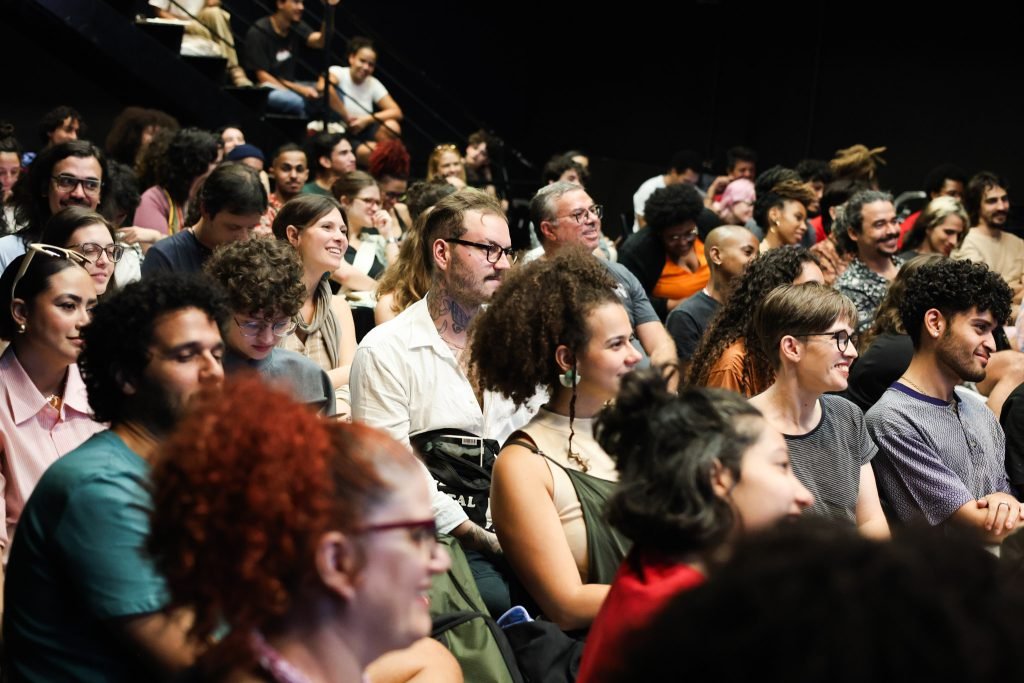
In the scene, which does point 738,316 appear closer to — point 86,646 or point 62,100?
point 86,646

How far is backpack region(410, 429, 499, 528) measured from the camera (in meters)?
3.08

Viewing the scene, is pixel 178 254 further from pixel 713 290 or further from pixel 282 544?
pixel 282 544

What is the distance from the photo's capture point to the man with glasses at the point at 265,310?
3152 mm

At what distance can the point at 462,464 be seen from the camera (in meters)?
3.15

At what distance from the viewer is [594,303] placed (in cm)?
269

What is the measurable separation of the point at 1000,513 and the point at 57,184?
335cm

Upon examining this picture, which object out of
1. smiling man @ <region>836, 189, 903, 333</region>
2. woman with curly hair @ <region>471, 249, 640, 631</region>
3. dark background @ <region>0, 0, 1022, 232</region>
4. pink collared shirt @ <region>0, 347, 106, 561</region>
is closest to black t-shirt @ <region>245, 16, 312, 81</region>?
dark background @ <region>0, 0, 1022, 232</region>

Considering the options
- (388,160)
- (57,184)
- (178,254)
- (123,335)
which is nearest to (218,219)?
(178,254)

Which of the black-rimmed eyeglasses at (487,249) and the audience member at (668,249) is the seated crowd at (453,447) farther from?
the audience member at (668,249)

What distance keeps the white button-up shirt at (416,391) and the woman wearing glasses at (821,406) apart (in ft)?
2.18

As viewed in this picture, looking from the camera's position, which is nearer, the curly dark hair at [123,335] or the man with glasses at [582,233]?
the curly dark hair at [123,335]

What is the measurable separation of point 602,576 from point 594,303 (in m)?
0.59

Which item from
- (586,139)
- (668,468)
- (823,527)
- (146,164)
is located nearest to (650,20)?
(586,139)

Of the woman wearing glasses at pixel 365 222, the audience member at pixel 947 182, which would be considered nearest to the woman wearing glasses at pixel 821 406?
the woman wearing glasses at pixel 365 222
